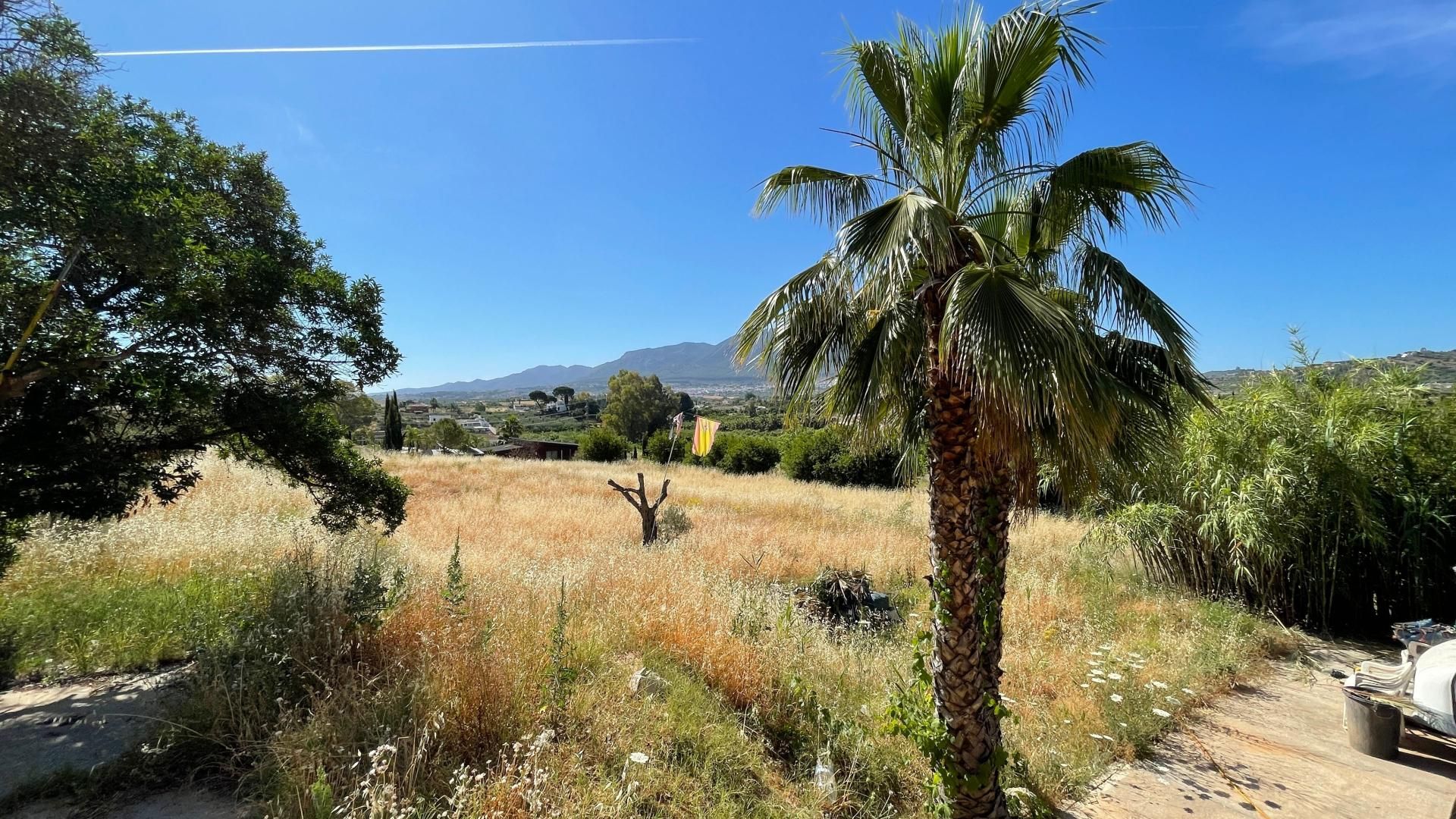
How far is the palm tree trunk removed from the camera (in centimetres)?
307

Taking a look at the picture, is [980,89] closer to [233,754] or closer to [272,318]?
[272,318]

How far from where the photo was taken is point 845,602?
23.4 ft

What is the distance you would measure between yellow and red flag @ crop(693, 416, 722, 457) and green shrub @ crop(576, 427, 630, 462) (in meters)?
18.6

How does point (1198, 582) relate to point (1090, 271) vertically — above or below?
below

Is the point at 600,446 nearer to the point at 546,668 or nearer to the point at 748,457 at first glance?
the point at 748,457

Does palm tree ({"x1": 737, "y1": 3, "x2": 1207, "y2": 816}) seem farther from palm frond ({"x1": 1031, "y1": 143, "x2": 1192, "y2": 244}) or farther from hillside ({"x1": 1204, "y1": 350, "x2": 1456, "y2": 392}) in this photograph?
hillside ({"x1": 1204, "y1": 350, "x2": 1456, "y2": 392})

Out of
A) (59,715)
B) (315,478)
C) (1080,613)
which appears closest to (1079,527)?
(1080,613)

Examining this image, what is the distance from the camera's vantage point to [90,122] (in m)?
2.97

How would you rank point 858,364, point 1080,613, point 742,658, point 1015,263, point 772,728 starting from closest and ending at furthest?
point 1015,263 → point 858,364 → point 772,728 → point 742,658 → point 1080,613

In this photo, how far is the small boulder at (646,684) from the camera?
3787mm

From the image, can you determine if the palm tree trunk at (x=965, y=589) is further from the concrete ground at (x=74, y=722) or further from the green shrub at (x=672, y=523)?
the green shrub at (x=672, y=523)

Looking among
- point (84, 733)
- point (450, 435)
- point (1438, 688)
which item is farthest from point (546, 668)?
point (450, 435)

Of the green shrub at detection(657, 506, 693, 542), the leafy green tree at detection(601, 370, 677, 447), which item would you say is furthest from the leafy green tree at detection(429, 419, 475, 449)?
the green shrub at detection(657, 506, 693, 542)

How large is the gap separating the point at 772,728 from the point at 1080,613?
543cm
